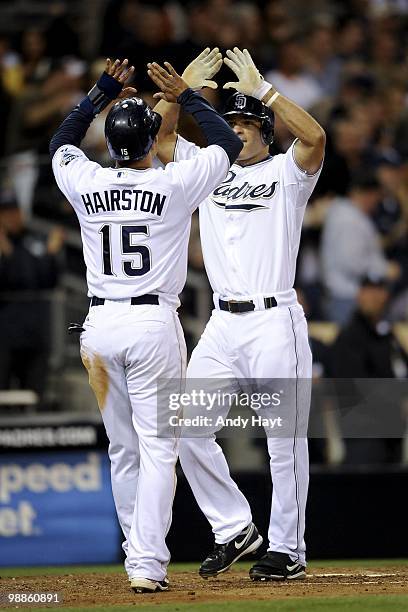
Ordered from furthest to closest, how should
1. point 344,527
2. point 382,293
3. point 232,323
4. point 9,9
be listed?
point 9,9 < point 382,293 < point 344,527 < point 232,323

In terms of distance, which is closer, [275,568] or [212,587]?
[212,587]

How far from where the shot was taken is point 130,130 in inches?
230

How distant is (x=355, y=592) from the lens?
5.84 meters

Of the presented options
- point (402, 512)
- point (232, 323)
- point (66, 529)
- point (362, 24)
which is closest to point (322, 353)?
point (402, 512)

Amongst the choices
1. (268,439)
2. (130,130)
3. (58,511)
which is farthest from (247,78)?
(58,511)

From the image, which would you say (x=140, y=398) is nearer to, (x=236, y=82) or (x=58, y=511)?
(x=236, y=82)

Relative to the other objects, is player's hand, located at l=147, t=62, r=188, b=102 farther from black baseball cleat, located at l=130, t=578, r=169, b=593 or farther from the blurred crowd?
the blurred crowd

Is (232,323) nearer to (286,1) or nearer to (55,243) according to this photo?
(55,243)

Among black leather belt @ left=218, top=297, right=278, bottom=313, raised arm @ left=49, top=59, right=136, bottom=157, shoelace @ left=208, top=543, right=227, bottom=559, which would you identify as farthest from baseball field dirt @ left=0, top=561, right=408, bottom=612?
raised arm @ left=49, top=59, right=136, bottom=157

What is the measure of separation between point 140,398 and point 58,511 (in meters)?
3.25

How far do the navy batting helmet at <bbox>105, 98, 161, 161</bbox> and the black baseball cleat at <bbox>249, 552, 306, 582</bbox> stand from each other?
2072 millimetres

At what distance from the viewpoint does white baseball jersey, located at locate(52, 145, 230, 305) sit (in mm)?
5867

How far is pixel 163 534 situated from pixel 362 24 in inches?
354

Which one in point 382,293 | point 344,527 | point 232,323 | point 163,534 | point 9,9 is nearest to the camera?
point 163,534
